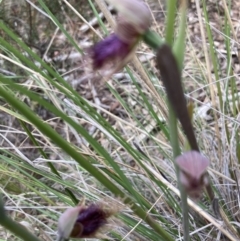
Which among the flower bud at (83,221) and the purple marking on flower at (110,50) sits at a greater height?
the purple marking on flower at (110,50)

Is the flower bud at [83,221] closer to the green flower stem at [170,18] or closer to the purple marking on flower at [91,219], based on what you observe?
the purple marking on flower at [91,219]

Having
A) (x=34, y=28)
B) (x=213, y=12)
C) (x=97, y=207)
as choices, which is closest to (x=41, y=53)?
(x=34, y=28)

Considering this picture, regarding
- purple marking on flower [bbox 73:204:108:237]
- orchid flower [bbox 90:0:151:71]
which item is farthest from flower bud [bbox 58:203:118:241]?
orchid flower [bbox 90:0:151:71]

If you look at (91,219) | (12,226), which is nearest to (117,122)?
(91,219)

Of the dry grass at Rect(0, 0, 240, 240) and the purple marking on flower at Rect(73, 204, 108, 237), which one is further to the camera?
the dry grass at Rect(0, 0, 240, 240)

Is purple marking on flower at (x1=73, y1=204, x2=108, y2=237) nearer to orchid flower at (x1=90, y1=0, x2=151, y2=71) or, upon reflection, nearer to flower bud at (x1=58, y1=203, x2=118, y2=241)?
flower bud at (x1=58, y1=203, x2=118, y2=241)

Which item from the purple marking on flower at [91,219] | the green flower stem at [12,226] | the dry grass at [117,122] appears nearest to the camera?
the green flower stem at [12,226]

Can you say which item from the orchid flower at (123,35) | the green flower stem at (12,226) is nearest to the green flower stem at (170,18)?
the orchid flower at (123,35)

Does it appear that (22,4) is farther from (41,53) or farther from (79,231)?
(79,231)
